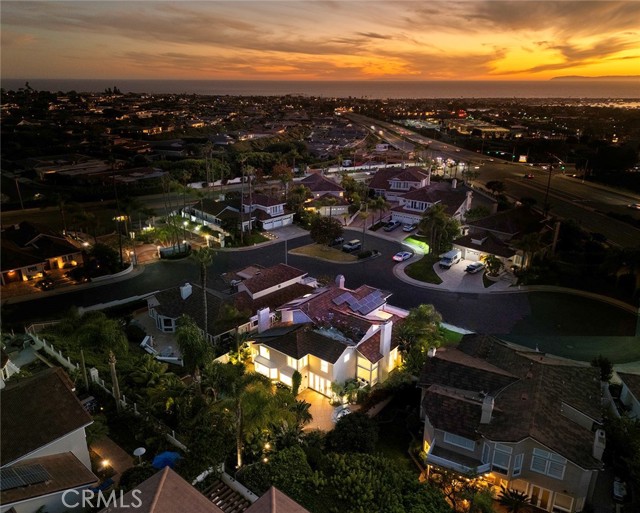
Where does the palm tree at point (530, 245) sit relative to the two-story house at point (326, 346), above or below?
above

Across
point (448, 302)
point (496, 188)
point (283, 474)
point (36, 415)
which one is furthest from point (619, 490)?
point (496, 188)

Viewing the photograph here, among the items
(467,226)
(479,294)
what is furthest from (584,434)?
(467,226)

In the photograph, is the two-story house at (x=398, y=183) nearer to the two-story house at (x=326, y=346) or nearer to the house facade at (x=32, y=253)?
the two-story house at (x=326, y=346)

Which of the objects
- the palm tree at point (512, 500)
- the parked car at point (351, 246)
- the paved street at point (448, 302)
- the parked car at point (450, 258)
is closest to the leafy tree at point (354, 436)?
the palm tree at point (512, 500)

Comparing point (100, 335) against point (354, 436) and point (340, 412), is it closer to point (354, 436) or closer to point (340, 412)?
point (340, 412)

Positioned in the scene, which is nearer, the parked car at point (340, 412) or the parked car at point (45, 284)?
the parked car at point (340, 412)

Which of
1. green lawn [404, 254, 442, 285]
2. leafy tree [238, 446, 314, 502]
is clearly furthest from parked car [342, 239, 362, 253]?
leafy tree [238, 446, 314, 502]

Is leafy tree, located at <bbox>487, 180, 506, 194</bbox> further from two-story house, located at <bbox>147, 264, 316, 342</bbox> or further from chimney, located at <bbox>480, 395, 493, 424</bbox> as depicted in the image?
chimney, located at <bbox>480, 395, 493, 424</bbox>
